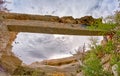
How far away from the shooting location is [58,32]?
611 cm

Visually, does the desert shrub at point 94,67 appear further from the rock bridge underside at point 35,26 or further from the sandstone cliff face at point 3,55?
the rock bridge underside at point 35,26

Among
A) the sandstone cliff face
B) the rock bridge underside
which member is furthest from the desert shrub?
the rock bridge underside

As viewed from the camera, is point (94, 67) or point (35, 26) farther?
point (35, 26)

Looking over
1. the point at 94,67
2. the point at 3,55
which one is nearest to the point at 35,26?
the point at 3,55

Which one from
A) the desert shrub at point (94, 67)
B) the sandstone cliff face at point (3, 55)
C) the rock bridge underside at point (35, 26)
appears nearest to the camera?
the desert shrub at point (94, 67)

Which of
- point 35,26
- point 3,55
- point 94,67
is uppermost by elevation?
point 35,26

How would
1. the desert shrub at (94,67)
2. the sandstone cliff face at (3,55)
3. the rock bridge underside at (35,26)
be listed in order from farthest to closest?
the rock bridge underside at (35,26) → the sandstone cliff face at (3,55) → the desert shrub at (94,67)

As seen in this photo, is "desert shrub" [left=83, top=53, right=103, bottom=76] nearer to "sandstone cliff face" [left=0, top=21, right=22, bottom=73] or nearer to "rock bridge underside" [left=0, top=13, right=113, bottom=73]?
"sandstone cliff face" [left=0, top=21, right=22, bottom=73]

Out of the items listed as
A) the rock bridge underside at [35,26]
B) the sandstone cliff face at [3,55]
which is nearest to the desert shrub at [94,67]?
the sandstone cliff face at [3,55]

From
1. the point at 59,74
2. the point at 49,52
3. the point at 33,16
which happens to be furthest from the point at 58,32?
the point at 49,52

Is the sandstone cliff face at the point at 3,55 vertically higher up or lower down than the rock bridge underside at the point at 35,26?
lower down

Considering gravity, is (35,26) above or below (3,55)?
above

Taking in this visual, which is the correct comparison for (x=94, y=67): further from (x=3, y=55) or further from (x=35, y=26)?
(x=3, y=55)

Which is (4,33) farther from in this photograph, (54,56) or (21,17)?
(54,56)
